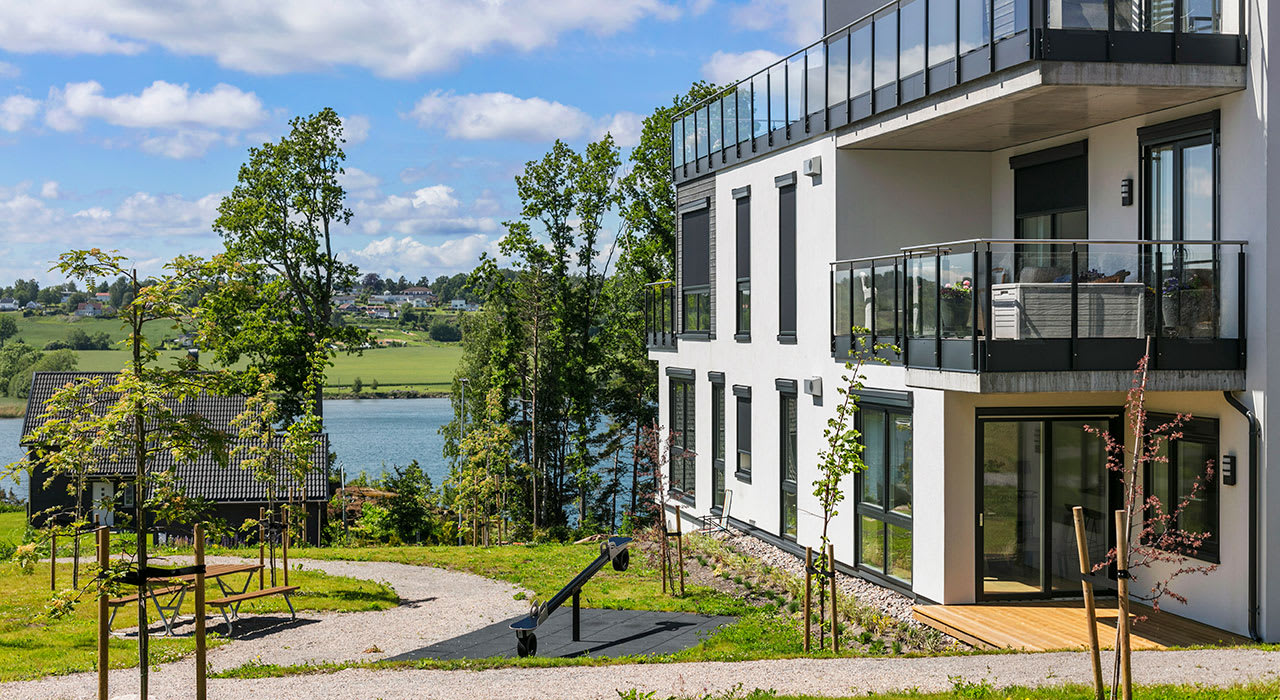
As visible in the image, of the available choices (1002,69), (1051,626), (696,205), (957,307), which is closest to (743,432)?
(696,205)

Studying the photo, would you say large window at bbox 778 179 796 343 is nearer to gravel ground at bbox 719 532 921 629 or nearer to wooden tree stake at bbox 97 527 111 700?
gravel ground at bbox 719 532 921 629

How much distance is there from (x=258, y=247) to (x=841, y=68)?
26.3 meters

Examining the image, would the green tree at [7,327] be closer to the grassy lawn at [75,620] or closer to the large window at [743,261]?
the grassy lawn at [75,620]

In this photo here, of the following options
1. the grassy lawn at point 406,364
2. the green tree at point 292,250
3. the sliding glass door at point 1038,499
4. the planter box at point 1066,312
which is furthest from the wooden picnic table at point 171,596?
the grassy lawn at point 406,364

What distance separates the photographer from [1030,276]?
11.3m

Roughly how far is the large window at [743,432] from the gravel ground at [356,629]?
4.69 m

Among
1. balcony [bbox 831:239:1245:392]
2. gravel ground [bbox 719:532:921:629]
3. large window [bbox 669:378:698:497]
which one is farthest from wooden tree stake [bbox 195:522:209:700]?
large window [bbox 669:378:698:497]

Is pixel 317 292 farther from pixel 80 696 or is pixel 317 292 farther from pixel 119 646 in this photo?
pixel 80 696

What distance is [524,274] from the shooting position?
38062mm

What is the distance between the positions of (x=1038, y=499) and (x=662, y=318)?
12.3 m

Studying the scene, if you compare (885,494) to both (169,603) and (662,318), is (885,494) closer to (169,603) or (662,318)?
(169,603)

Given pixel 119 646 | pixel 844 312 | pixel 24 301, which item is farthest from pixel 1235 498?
pixel 24 301

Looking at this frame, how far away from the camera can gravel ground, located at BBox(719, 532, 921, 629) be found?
1345cm

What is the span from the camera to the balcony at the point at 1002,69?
1112cm
